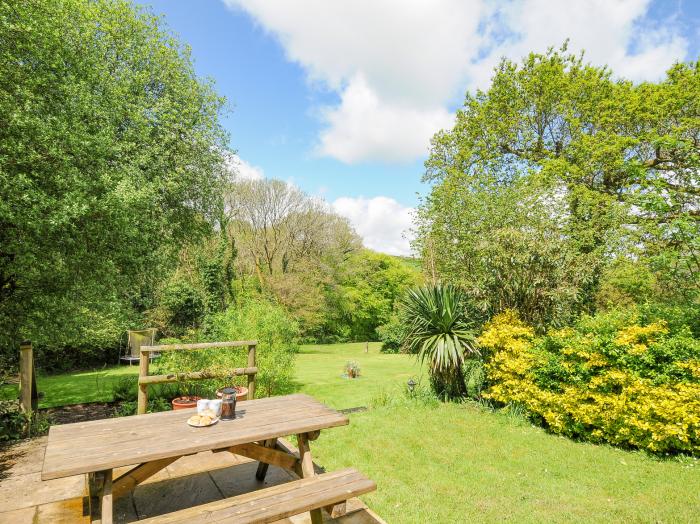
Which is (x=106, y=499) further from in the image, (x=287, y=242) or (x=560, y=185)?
(x=287, y=242)

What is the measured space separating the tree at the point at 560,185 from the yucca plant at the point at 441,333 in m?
0.71

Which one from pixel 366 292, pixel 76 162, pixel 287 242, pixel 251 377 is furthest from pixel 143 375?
pixel 366 292

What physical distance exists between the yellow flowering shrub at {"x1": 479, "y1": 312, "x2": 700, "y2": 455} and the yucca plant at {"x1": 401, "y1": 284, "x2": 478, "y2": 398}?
0.87 meters

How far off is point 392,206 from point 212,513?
66378 mm

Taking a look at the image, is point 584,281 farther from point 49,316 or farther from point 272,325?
point 49,316

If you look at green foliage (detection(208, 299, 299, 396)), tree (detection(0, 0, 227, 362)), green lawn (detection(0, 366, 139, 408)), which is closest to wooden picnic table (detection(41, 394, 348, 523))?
tree (detection(0, 0, 227, 362))

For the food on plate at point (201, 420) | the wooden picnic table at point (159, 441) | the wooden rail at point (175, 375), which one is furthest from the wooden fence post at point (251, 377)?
the food on plate at point (201, 420)

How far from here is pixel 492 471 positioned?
16.5 ft

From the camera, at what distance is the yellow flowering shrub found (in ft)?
17.0

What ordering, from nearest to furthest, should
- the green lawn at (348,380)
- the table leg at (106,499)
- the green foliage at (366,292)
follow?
the table leg at (106,499) → the green lawn at (348,380) → the green foliage at (366,292)

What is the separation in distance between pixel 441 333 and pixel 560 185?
750cm

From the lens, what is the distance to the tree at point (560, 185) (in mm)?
7844

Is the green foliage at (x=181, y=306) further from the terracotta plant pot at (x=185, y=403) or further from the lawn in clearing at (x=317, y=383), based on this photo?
the terracotta plant pot at (x=185, y=403)

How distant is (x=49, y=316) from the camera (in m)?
6.64
